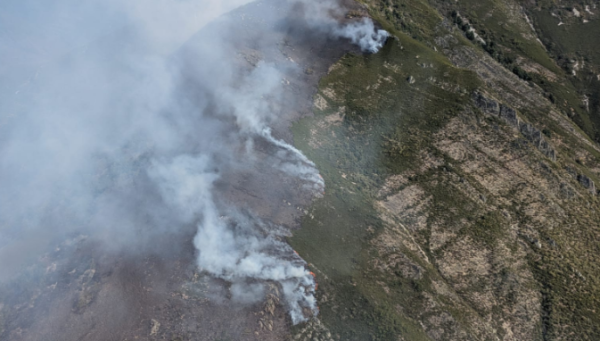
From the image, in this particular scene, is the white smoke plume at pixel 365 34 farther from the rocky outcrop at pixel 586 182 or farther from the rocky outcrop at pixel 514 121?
the rocky outcrop at pixel 586 182

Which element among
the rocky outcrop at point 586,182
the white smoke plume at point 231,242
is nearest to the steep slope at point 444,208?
the rocky outcrop at point 586,182

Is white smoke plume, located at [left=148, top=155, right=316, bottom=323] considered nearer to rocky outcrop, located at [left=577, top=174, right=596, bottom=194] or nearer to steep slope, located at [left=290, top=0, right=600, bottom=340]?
steep slope, located at [left=290, top=0, right=600, bottom=340]

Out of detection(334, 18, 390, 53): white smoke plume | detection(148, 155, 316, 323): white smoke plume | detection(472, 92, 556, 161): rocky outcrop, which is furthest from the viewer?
detection(334, 18, 390, 53): white smoke plume

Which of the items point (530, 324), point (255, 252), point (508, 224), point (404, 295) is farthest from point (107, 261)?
point (508, 224)

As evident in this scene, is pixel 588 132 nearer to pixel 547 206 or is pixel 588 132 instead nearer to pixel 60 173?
pixel 547 206

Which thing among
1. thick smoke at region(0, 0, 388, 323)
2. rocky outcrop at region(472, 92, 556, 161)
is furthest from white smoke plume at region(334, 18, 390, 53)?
rocky outcrop at region(472, 92, 556, 161)

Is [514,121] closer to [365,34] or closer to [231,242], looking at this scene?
[365,34]
